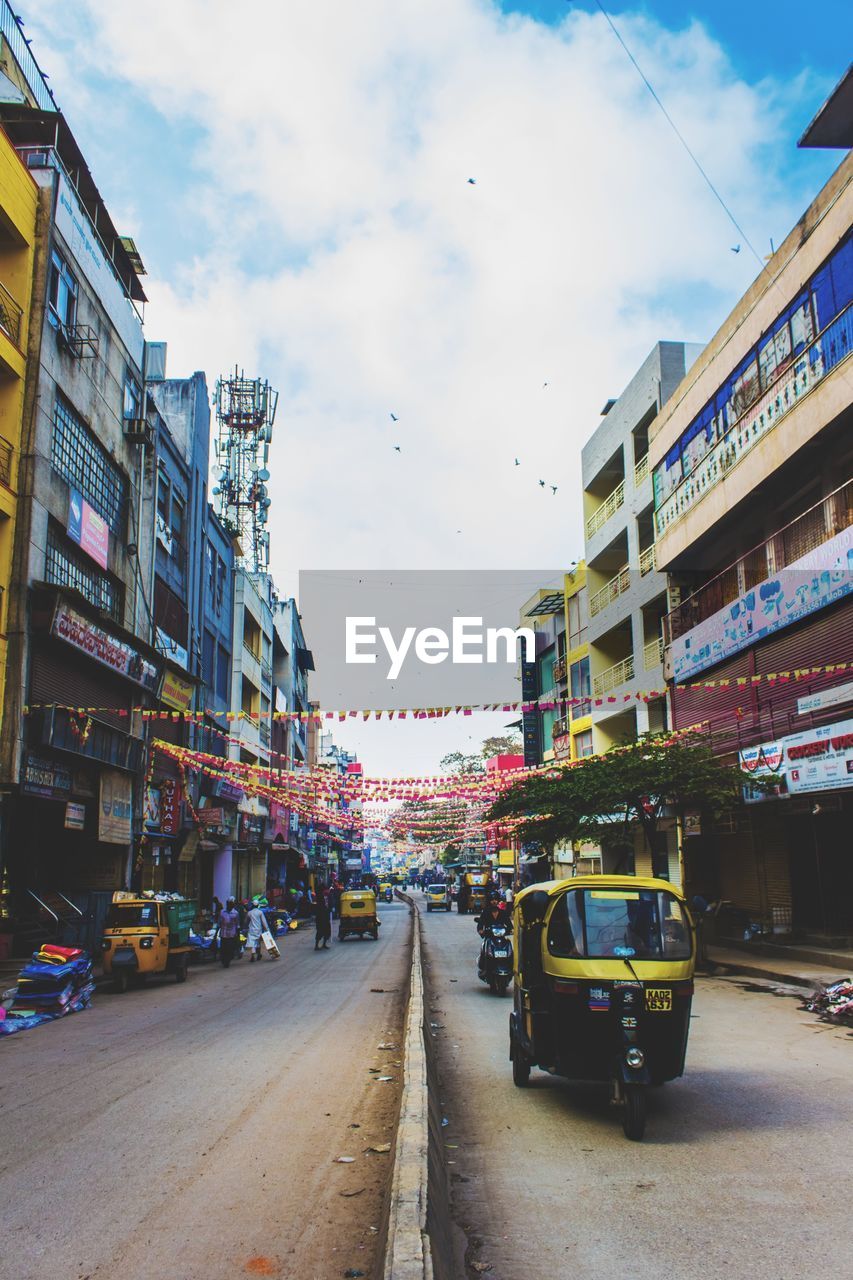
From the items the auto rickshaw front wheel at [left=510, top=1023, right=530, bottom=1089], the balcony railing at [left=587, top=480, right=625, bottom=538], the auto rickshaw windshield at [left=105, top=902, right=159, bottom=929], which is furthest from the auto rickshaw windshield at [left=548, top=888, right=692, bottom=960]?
the balcony railing at [left=587, top=480, right=625, bottom=538]

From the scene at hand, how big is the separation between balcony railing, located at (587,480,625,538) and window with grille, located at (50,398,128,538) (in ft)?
60.8

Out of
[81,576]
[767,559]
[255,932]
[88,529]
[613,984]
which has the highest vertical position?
[88,529]

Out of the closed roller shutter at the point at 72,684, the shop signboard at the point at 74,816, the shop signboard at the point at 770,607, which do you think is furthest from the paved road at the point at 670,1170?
the shop signboard at the point at 74,816

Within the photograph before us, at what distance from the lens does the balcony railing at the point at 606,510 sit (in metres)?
36.8

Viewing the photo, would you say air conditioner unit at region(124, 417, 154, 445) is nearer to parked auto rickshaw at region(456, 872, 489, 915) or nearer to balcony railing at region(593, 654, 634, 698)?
balcony railing at region(593, 654, 634, 698)

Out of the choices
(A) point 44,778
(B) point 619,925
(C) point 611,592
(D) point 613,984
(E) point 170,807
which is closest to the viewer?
(D) point 613,984

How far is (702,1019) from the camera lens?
13797 millimetres

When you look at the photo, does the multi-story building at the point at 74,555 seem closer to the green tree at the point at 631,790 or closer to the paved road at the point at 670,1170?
the green tree at the point at 631,790

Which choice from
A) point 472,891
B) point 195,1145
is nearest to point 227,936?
point 195,1145

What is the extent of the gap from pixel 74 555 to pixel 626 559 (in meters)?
22.9

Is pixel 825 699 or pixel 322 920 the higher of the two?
pixel 825 699

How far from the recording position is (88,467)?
78.8 feet

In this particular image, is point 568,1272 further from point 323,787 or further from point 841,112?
point 323,787

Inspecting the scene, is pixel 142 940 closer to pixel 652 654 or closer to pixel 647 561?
pixel 652 654
